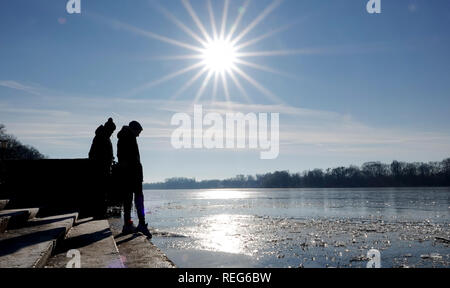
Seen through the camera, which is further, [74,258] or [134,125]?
[134,125]

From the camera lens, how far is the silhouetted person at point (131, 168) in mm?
6293

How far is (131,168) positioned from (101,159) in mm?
3415

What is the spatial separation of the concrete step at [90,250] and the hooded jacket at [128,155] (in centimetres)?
119

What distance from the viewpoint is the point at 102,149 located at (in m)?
9.16

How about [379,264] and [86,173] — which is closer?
[379,264]

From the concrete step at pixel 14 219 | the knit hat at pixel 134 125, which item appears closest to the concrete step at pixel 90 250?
the concrete step at pixel 14 219

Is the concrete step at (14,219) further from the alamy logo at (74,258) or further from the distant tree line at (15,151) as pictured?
the distant tree line at (15,151)

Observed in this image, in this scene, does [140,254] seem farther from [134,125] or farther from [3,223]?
[134,125]

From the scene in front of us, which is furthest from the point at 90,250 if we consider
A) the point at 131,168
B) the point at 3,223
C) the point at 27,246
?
the point at 131,168

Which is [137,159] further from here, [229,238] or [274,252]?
[229,238]

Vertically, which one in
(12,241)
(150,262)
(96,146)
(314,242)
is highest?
(96,146)
